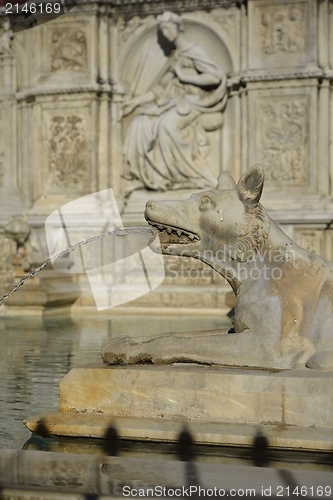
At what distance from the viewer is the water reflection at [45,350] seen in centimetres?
430

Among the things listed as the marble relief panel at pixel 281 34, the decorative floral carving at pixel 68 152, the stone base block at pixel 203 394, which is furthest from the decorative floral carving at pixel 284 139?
the stone base block at pixel 203 394

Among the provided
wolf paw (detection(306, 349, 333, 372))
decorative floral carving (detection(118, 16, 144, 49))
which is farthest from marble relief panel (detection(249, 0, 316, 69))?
wolf paw (detection(306, 349, 333, 372))

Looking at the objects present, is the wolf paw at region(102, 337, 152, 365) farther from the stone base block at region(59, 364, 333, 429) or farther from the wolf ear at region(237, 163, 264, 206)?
the wolf ear at region(237, 163, 264, 206)

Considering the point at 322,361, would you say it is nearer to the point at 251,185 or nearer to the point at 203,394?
the point at 203,394

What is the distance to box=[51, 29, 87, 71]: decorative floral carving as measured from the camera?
11.8 meters

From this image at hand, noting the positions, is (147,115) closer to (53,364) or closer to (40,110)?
(40,110)

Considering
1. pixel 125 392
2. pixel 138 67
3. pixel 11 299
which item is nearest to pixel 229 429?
pixel 125 392

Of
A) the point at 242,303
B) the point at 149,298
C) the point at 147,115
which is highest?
the point at 147,115

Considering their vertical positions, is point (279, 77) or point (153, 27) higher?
point (153, 27)

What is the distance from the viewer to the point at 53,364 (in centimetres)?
583

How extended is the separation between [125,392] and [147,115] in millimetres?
8422

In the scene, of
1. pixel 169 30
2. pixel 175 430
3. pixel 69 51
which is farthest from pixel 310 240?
pixel 175 430

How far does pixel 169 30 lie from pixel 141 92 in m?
1.04

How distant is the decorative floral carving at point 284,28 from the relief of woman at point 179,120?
0.85 meters
